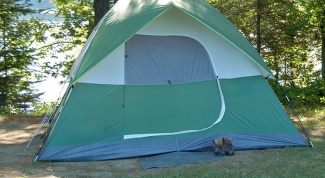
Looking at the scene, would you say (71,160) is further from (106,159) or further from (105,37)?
(105,37)

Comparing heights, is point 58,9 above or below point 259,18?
above

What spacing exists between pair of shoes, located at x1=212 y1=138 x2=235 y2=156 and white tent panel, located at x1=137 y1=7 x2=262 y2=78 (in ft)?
3.21

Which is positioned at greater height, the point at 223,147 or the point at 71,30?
the point at 71,30

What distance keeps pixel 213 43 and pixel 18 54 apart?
8.58 m

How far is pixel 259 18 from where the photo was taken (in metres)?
11.5

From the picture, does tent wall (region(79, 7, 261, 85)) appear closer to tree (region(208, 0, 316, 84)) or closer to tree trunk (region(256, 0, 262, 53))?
tree (region(208, 0, 316, 84))

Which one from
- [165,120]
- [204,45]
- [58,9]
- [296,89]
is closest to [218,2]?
[296,89]

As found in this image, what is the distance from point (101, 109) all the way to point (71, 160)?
0.76m

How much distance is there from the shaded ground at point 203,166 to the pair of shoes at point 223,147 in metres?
0.10

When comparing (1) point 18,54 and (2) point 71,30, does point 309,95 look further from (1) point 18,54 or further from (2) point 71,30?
(1) point 18,54

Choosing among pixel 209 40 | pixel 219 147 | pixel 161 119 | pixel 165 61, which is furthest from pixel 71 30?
pixel 219 147

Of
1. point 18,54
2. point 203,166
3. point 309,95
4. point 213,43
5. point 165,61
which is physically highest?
point 18,54

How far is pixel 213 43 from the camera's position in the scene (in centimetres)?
634

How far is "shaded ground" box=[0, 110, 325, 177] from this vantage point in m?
4.98
